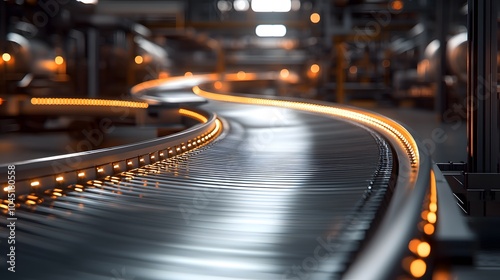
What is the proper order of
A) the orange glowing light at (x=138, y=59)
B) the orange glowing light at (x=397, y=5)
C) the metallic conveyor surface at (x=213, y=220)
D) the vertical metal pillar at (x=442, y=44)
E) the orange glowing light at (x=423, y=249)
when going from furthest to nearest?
the orange glowing light at (x=138, y=59), the orange glowing light at (x=397, y=5), the vertical metal pillar at (x=442, y=44), the metallic conveyor surface at (x=213, y=220), the orange glowing light at (x=423, y=249)

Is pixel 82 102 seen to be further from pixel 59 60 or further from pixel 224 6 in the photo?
pixel 224 6

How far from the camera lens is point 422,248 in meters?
2.39

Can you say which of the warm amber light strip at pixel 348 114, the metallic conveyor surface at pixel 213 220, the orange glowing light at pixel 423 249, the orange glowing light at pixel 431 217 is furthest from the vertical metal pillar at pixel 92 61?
the orange glowing light at pixel 423 249

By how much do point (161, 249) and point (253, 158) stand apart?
3330mm

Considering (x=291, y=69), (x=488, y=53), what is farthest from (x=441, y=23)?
(x=291, y=69)

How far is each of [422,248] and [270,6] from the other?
28492 millimetres

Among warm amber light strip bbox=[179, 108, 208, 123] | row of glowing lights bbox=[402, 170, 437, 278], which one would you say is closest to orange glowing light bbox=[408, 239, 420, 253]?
row of glowing lights bbox=[402, 170, 437, 278]

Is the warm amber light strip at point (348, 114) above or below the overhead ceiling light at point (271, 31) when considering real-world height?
below

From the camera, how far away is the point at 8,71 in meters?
13.9

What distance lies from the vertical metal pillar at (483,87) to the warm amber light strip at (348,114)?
693mm

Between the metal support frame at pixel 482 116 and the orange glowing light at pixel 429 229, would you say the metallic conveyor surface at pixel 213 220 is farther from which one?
the metal support frame at pixel 482 116

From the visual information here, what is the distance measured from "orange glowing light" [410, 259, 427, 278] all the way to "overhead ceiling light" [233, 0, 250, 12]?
28.5 metres

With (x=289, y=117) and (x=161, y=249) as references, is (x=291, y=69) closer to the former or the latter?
(x=289, y=117)

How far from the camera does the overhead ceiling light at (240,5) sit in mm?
30170
